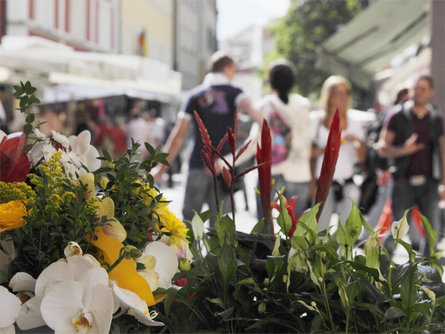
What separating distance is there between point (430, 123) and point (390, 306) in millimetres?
4911

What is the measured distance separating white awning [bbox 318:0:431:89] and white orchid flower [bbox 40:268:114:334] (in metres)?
12.3

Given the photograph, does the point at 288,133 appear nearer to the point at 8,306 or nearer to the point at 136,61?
the point at 8,306

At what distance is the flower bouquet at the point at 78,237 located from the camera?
140cm

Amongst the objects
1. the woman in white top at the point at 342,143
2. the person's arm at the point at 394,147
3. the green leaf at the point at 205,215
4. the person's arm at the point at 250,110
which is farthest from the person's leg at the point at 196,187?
the green leaf at the point at 205,215

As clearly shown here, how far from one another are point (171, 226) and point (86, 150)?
23cm

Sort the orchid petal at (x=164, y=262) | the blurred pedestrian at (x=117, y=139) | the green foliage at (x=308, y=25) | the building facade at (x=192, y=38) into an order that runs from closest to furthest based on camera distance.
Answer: the orchid petal at (x=164, y=262) → the blurred pedestrian at (x=117, y=139) → the building facade at (x=192, y=38) → the green foliage at (x=308, y=25)

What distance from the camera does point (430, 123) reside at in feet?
21.0

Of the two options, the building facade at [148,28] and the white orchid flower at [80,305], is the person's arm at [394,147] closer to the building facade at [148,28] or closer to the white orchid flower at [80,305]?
the white orchid flower at [80,305]

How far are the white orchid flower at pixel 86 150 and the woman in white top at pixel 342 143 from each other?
169 inches

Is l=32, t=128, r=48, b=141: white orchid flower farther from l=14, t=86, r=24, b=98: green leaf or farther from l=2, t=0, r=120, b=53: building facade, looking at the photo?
l=2, t=0, r=120, b=53: building facade

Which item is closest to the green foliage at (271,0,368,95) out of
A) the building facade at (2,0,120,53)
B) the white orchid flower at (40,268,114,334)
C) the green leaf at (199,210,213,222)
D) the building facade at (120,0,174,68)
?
the building facade at (120,0,174,68)

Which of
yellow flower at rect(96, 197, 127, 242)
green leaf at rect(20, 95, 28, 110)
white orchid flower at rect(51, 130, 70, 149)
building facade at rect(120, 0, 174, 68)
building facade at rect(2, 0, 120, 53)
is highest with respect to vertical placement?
building facade at rect(120, 0, 174, 68)

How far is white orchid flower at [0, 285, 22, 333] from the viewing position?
140 centimetres

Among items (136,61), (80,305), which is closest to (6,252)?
(80,305)
